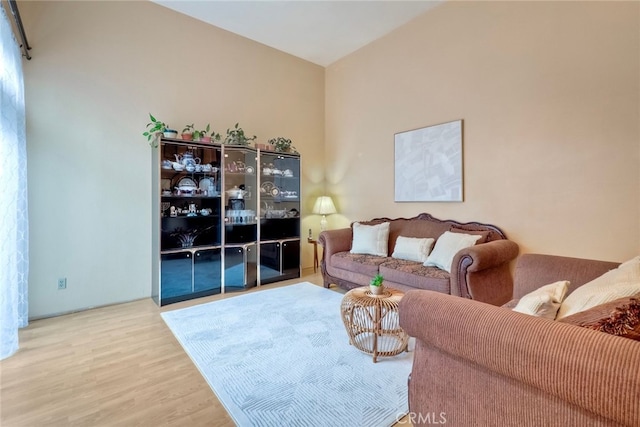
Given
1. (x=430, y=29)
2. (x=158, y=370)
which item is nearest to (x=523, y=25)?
(x=430, y=29)

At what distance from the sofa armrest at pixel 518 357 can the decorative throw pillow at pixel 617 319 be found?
0.09m

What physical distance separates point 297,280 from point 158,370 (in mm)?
2354

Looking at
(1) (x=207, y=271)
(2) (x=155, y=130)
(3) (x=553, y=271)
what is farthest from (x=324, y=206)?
(3) (x=553, y=271)

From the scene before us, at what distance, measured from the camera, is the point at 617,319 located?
2.84ft

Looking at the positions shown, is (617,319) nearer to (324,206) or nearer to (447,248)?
(447,248)

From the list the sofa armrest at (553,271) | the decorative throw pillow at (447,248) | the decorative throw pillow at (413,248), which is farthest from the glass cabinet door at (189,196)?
the sofa armrest at (553,271)

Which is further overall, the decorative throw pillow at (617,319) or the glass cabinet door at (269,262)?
the glass cabinet door at (269,262)

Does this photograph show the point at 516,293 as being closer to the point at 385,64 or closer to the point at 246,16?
the point at 385,64

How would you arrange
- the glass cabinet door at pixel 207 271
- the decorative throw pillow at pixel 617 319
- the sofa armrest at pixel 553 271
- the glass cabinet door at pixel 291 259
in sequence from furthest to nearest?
the glass cabinet door at pixel 291 259
the glass cabinet door at pixel 207 271
the sofa armrest at pixel 553 271
the decorative throw pillow at pixel 617 319

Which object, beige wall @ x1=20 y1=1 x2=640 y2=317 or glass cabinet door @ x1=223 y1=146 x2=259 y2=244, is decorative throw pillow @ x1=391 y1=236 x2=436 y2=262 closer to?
beige wall @ x1=20 y1=1 x2=640 y2=317

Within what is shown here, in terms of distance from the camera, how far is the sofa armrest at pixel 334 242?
3.77 meters

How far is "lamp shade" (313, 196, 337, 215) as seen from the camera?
4.64 m

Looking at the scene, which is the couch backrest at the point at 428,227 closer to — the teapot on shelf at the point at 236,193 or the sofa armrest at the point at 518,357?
the teapot on shelf at the point at 236,193

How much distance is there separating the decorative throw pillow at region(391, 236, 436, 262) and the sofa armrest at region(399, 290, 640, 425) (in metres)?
2.05
